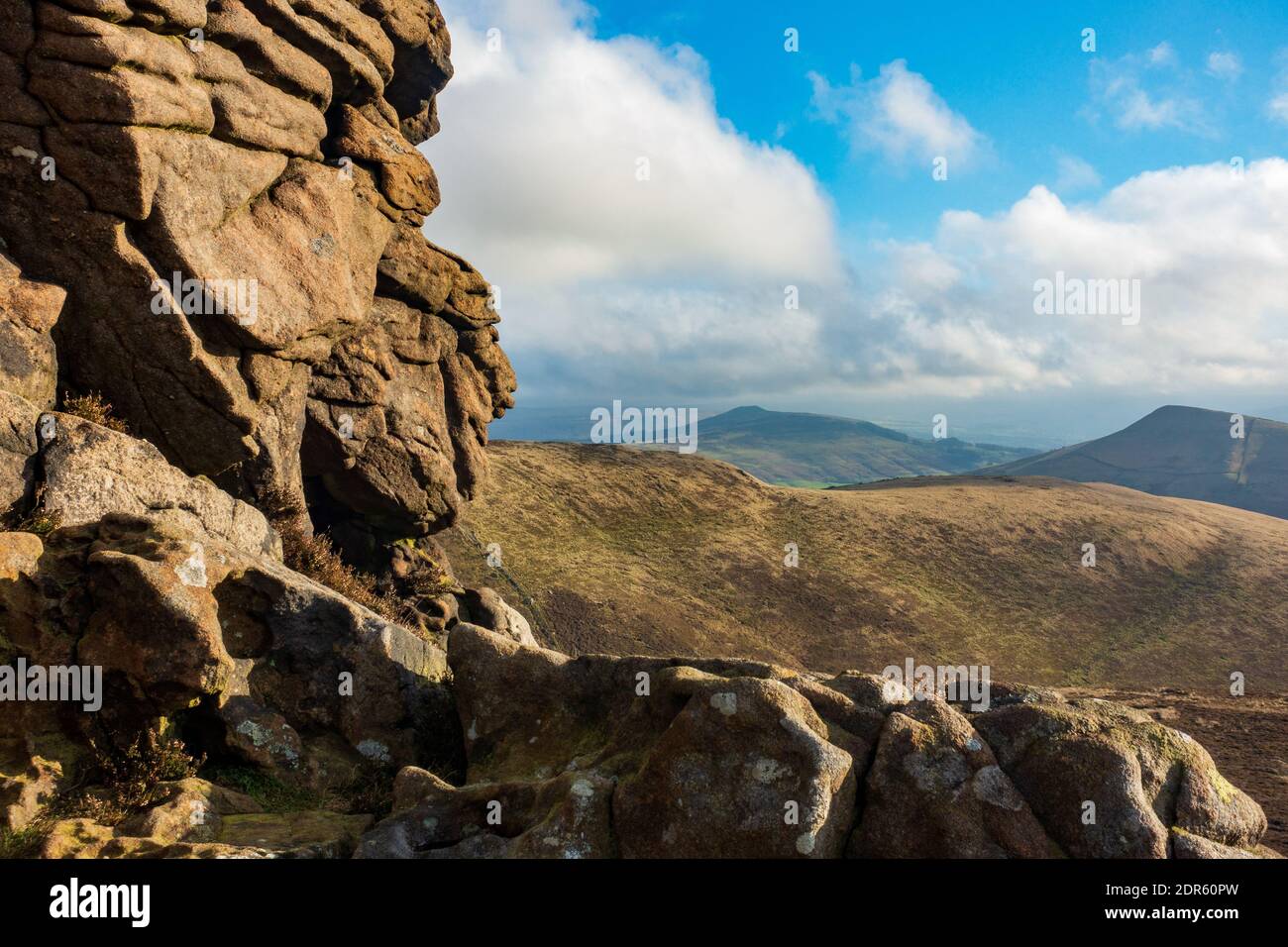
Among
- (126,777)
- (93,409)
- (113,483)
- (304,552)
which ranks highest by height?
(93,409)

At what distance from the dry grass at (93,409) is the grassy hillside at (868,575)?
100 feet

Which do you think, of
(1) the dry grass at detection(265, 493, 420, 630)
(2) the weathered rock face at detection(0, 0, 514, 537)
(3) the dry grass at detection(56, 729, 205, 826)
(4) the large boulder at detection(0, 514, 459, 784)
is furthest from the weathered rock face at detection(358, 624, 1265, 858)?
(1) the dry grass at detection(265, 493, 420, 630)

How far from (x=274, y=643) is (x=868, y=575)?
5742 centimetres

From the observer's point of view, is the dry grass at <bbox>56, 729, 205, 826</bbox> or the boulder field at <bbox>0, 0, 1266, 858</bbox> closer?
the boulder field at <bbox>0, 0, 1266, 858</bbox>

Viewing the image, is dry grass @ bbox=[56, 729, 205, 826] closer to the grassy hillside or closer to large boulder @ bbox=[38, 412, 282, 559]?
large boulder @ bbox=[38, 412, 282, 559]

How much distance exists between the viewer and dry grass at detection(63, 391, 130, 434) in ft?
56.7

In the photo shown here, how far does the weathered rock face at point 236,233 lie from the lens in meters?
16.7

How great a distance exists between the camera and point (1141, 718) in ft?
39.9

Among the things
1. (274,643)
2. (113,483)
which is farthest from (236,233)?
(274,643)

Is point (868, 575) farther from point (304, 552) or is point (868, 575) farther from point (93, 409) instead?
point (93, 409)

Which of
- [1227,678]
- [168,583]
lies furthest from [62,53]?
Answer: [1227,678]

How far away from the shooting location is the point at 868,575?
6538 centimetres

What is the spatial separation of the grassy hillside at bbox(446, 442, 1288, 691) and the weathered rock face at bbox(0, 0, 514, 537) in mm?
23015
